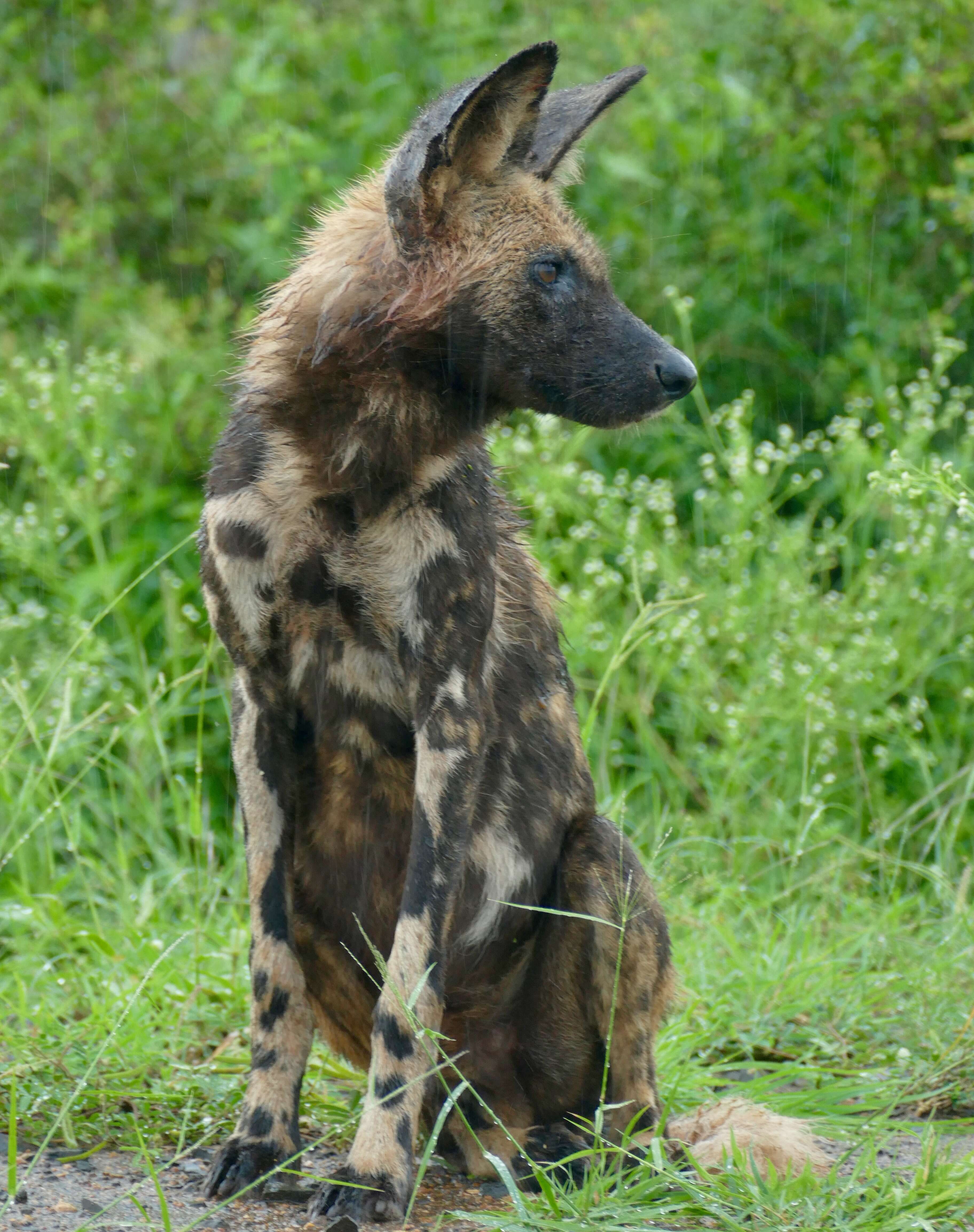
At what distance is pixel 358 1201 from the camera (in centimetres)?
287

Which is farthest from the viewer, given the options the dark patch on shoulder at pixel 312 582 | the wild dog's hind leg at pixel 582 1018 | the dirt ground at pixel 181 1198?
the wild dog's hind leg at pixel 582 1018

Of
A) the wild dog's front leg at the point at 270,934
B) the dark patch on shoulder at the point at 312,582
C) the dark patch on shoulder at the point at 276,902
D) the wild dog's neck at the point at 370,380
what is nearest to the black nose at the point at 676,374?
the wild dog's neck at the point at 370,380

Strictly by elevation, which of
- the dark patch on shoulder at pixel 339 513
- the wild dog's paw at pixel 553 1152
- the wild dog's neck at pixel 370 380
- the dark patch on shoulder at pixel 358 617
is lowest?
the wild dog's paw at pixel 553 1152

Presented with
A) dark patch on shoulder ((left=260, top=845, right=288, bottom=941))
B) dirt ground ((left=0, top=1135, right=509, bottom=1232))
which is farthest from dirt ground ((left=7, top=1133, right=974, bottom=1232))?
dark patch on shoulder ((left=260, top=845, right=288, bottom=941))

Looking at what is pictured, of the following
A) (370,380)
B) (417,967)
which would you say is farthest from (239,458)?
(417,967)

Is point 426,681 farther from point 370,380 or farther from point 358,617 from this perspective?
point 370,380

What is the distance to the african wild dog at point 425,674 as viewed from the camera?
3.13 m

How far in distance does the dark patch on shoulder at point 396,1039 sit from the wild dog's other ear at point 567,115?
1.87 metres

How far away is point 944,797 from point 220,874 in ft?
8.94

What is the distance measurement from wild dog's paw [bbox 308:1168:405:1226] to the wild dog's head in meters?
1.59

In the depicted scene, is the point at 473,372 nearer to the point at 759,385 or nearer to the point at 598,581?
the point at 598,581

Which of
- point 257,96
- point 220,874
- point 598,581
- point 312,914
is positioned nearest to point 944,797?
point 598,581

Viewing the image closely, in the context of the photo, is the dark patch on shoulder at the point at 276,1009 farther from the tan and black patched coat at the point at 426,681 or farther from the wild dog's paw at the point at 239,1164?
the wild dog's paw at the point at 239,1164

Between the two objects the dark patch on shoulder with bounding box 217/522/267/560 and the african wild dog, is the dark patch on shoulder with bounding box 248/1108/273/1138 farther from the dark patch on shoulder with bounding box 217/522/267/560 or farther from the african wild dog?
the dark patch on shoulder with bounding box 217/522/267/560
